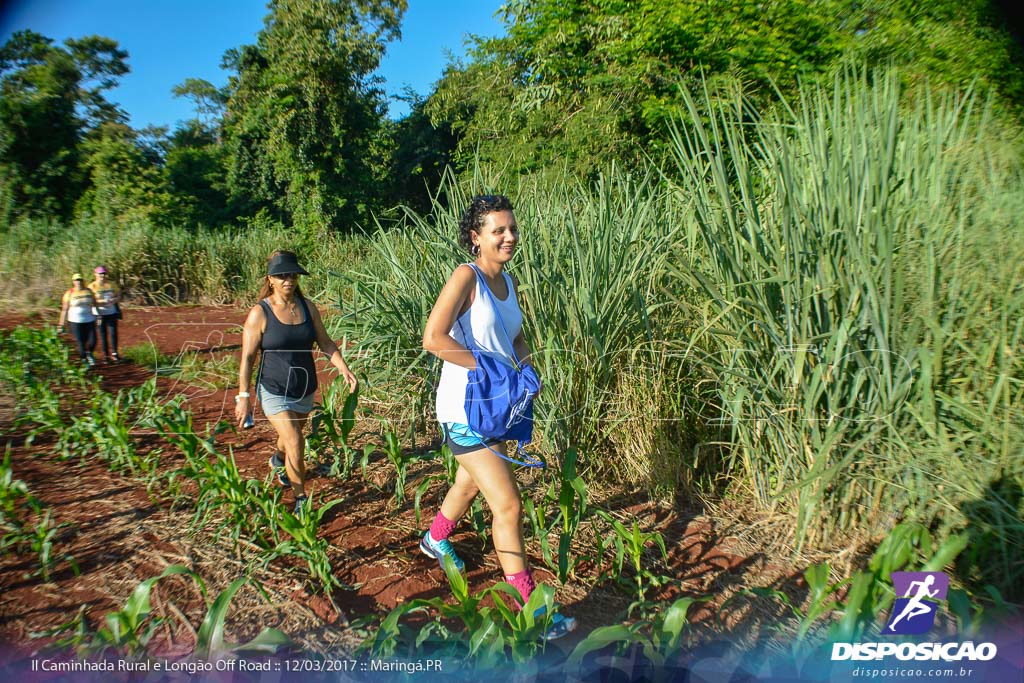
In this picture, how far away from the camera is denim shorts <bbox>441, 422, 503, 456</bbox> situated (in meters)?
2.49

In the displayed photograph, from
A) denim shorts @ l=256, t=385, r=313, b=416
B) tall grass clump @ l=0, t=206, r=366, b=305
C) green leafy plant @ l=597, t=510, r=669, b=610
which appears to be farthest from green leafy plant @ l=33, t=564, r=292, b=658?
tall grass clump @ l=0, t=206, r=366, b=305

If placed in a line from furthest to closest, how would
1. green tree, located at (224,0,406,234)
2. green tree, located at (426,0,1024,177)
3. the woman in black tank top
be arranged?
green tree, located at (224,0,406,234), green tree, located at (426,0,1024,177), the woman in black tank top

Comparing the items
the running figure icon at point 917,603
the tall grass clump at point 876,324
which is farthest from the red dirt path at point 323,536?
the running figure icon at point 917,603

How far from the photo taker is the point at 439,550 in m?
2.91

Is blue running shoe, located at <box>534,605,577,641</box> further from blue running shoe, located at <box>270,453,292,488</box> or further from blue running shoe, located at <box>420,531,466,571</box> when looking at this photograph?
blue running shoe, located at <box>270,453,292,488</box>

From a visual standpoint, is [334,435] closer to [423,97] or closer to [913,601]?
[913,601]

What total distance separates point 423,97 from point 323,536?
10.7 meters

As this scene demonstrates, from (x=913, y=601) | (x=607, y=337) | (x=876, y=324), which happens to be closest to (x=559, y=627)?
(x=913, y=601)

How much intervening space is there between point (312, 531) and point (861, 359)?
252 centimetres


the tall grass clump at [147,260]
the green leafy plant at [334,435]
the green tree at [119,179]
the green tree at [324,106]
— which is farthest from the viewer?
the green tree at [119,179]

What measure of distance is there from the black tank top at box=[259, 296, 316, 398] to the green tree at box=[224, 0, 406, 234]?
10702mm

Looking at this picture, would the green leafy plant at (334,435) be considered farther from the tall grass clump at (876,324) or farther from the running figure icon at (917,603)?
the running figure icon at (917,603)

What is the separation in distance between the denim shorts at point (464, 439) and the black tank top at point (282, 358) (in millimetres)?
1305

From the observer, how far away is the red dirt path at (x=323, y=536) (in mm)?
2666
